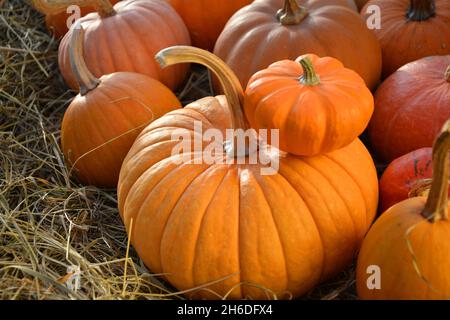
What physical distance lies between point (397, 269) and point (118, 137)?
3.79ft

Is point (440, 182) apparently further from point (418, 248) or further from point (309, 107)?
point (309, 107)

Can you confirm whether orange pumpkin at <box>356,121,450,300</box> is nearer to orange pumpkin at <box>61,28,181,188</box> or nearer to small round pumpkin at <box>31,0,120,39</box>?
orange pumpkin at <box>61,28,181,188</box>

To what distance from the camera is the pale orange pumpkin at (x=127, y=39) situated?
9.11 ft

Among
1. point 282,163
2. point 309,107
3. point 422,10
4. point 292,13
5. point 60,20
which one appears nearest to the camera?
point 309,107

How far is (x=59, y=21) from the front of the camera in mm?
3244

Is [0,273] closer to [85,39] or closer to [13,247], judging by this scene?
[13,247]

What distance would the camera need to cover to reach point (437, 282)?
1.65 m

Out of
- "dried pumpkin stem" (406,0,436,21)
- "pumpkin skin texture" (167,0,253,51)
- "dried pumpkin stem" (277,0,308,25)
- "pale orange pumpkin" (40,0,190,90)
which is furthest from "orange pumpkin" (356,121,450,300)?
"pumpkin skin texture" (167,0,253,51)

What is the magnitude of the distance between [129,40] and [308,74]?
1.18 meters

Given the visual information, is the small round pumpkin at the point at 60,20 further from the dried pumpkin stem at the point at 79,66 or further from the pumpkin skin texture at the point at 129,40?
the dried pumpkin stem at the point at 79,66

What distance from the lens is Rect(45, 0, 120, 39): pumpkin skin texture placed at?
3192mm

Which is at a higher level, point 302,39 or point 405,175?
point 302,39

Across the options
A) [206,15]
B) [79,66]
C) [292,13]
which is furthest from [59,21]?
[292,13]
